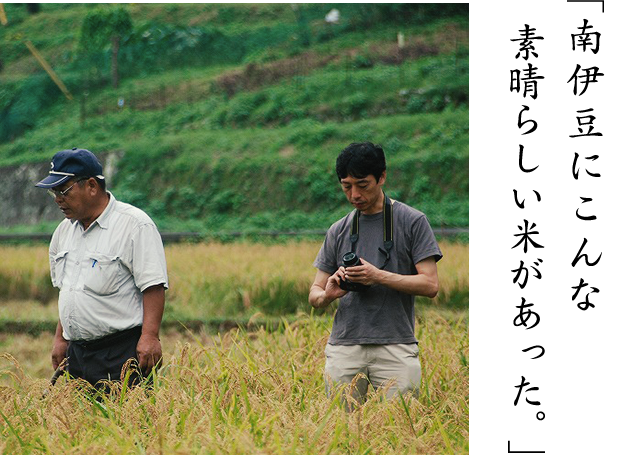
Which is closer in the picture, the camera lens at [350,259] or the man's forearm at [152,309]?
the camera lens at [350,259]

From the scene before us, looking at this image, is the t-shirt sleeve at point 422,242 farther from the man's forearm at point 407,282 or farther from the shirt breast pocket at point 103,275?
the shirt breast pocket at point 103,275

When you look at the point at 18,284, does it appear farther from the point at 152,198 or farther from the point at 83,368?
the point at 152,198

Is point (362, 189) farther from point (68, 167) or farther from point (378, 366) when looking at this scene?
point (68, 167)

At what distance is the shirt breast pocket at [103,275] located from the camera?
3277mm

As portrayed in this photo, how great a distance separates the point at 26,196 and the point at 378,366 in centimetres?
1570

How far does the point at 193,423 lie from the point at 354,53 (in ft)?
63.5

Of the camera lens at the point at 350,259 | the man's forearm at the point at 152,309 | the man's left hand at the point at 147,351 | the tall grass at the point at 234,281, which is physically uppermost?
the camera lens at the point at 350,259

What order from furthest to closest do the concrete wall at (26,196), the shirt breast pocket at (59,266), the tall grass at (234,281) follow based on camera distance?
the concrete wall at (26,196) < the tall grass at (234,281) < the shirt breast pocket at (59,266)

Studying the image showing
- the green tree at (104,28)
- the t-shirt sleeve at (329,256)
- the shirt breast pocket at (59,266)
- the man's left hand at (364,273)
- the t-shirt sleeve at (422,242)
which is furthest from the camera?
the green tree at (104,28)

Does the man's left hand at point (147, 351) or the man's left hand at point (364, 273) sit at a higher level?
the man's left hand at point (364, 273)

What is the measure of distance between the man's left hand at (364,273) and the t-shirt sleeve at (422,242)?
18 centimetres

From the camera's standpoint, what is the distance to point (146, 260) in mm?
3277

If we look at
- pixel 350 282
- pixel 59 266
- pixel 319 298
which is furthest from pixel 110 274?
pixel 350 282

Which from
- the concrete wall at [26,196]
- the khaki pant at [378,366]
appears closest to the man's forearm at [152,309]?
the khaki pant at [378,366]
